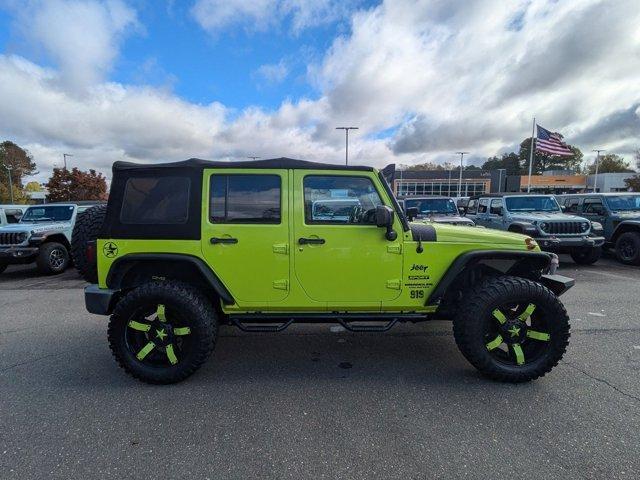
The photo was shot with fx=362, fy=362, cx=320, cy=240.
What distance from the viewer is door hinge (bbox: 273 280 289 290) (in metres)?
3.22

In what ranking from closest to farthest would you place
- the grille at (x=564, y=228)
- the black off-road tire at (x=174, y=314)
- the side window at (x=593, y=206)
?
the black off-road tire at (x=174, y=314) → the grille at (x=564, y=228) → the side window at (x=593, y=206)

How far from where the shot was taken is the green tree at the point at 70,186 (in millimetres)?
40875

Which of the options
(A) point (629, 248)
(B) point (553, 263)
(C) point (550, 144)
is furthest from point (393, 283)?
(C) point (550, 144)

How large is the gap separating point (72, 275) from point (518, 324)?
365 inches

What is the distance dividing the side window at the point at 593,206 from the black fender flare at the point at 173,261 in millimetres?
→ 11286

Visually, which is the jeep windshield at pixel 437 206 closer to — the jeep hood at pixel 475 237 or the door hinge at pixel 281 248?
the jeep hood at pixel 475 237

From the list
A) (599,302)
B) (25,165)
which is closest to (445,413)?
(599,302)

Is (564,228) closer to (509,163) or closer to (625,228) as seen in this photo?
(625,228)

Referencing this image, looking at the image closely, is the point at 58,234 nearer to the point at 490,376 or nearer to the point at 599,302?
the point at 490,376

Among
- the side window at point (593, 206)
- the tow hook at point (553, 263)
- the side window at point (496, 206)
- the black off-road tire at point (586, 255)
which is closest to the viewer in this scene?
the tow hook at point (553, 263)

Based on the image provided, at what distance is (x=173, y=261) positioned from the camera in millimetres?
3234

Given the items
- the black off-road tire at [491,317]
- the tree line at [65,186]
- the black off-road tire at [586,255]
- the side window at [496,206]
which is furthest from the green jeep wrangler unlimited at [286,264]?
the tree line at [65,186]

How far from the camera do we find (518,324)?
3213 mm

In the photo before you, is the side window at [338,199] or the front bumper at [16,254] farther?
the front bumper at [16,254]
